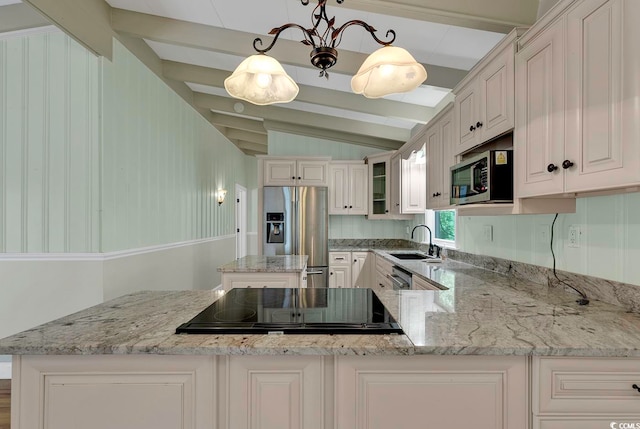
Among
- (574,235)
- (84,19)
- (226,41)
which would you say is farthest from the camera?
(226,41)

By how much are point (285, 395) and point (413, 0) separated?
7.28ft

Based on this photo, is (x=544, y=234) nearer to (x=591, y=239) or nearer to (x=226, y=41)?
(x=591, y=239)

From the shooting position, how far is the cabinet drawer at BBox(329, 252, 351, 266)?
Answer: 184 inches

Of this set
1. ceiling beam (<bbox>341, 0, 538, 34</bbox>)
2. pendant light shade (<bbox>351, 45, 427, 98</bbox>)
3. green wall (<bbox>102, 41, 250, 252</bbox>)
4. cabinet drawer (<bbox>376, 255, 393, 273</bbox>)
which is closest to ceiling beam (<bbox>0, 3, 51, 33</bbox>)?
green wall (<bbox>102, 41, 250, 252</bbox>)

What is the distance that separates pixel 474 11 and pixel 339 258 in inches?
135

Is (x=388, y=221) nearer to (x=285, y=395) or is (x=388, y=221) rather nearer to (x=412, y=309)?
(x=412, y=309)

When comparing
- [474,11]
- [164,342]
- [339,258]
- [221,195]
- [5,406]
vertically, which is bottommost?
[5,406]

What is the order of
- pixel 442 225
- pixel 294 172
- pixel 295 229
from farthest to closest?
pixel 294 172, pixel 295 229, pixel 442 225

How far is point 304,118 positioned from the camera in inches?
184

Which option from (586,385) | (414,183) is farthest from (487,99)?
(414,183)

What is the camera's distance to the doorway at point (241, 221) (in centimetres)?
725

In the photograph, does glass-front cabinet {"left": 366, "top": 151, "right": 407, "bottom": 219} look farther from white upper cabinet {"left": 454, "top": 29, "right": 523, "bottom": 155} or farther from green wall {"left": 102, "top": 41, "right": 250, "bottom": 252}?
green wall {"left": 102, "top": 41, "right": 250, "bottom": 252}

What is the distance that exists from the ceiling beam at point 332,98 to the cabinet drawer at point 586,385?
317 cm

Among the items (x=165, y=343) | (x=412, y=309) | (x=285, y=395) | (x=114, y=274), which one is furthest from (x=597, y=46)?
(x=114, y=274)
